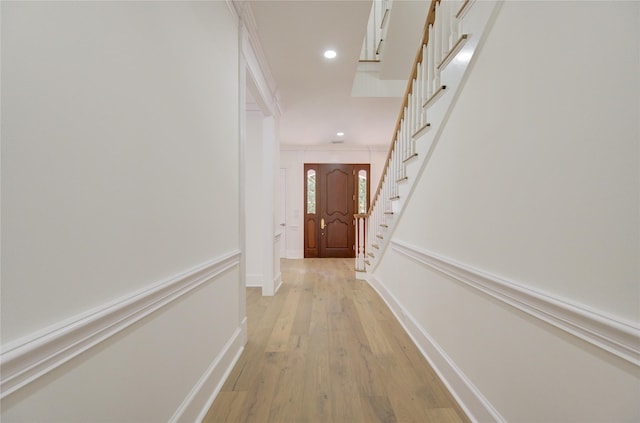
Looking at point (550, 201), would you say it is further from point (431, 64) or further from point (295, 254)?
point (295, 254)

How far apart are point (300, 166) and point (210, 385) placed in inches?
226

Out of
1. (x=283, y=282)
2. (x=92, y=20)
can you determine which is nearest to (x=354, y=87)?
(x=283, y=282)

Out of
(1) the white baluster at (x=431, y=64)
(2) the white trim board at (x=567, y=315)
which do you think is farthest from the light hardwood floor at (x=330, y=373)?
(1) the white baluster at (x=431, y=64)

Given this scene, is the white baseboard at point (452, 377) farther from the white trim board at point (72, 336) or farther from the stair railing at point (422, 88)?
the white trim board at point (72, 336)

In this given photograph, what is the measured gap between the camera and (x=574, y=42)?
94 centimetres

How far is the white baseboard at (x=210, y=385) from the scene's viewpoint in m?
1.39

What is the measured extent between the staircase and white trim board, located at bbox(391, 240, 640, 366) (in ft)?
3.41

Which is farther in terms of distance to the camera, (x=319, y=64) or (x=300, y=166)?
(x=300, y=166)

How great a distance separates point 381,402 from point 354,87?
3532mm

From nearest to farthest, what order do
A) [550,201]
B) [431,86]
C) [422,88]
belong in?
[550,201] → [431,86] → [422,88]

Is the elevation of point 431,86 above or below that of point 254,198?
above

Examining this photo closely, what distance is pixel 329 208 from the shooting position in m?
7.07

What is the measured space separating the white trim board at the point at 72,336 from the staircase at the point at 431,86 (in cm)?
182

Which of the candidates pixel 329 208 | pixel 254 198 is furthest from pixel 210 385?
pixel 329 208
